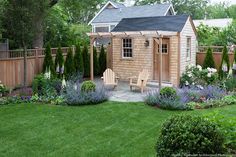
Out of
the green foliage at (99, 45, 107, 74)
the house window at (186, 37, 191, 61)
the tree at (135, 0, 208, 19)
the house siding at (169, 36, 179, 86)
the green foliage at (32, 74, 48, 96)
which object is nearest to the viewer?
the green foliage at (32, 74, 48, 96)

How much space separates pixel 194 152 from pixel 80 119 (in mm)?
4838

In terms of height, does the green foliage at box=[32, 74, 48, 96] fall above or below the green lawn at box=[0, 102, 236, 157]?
above

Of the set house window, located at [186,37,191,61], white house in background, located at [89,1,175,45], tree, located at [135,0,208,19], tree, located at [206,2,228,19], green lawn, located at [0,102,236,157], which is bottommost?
green lawn, located at [0,102,236,157]

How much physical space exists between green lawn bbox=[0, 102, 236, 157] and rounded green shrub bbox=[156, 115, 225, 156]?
1508 millimetres

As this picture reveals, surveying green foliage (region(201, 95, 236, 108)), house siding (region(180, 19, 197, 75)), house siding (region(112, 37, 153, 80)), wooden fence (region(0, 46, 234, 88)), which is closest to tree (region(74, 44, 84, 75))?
wooden fence (region(0, 46, 234, 88))

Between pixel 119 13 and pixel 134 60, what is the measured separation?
1517 centimetres

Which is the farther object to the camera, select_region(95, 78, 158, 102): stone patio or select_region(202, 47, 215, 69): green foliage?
select_region(202, 47, 215, 69): green foliage

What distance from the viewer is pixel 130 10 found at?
30078mm

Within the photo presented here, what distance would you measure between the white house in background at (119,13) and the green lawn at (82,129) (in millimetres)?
18738

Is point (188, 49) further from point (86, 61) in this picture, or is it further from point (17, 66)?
point (17, 66)

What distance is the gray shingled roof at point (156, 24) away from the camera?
49.0ft

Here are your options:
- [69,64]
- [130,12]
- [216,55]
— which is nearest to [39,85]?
[69,64]

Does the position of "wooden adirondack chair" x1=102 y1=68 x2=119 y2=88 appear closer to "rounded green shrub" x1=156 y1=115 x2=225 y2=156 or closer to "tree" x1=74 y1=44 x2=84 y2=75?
"tree" x1=74 y1=44 x2=84 y2=75

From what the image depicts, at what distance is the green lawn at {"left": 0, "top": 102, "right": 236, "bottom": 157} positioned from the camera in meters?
6.73
